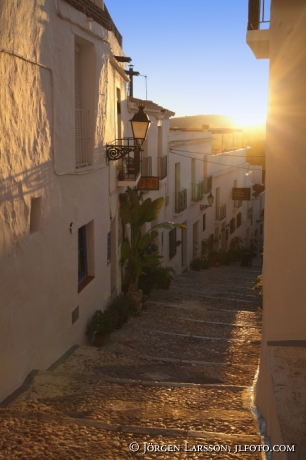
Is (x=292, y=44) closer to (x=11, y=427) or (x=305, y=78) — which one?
(x=305, y=78)

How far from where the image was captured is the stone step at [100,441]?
3900mm

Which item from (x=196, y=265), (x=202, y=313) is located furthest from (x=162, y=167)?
(x=202, y=313)

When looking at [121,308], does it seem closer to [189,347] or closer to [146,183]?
[189,347]

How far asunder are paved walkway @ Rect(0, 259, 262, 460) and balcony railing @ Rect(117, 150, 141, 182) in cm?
346

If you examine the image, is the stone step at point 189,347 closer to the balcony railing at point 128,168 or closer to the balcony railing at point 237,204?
the balcony railing at point 128,168

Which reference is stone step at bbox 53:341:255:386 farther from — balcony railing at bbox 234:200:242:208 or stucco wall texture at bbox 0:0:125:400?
balcony railing at bbox 234:200:242:208

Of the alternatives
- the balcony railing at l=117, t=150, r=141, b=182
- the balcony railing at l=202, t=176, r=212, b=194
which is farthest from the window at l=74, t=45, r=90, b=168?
the balcony railing at l=202, t=176, r=212, b=194

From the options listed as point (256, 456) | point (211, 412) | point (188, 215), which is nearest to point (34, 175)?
point (211, 412)

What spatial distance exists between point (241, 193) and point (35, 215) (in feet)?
72.4

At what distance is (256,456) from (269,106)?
2.98m

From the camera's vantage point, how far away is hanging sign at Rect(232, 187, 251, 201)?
27344mm

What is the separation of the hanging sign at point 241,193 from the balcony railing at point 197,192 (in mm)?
4109

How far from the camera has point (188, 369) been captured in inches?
298

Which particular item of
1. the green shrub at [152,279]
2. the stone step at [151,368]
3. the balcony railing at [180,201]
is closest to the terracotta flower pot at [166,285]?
the green shrub at [152,279]
